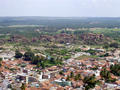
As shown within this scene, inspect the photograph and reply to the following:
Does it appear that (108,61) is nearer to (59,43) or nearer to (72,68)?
(72,68)

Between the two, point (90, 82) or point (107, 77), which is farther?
point (107, 77)

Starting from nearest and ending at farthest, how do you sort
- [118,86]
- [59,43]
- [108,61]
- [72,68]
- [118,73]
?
[118,86] → [118,73] → [72,68] → [108,61] → [59,43]

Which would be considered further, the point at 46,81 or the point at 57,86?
the point at 46,81

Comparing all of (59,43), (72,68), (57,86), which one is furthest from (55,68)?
(59,43)

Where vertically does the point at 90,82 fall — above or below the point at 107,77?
above

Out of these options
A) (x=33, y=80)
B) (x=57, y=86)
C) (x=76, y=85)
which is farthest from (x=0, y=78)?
(x=76, y=85)

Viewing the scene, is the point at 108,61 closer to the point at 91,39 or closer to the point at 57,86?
the point at 57,86

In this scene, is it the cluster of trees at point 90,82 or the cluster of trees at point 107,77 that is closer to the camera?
the cluster of trees at point 90,82

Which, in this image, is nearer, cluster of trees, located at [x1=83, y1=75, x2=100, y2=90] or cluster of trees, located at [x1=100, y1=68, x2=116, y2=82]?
cluster of trees, located at [x1=83, y1=75, x2=100, y2=90]

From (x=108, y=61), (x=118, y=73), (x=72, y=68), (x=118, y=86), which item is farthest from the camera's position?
(x=108, y=61)
